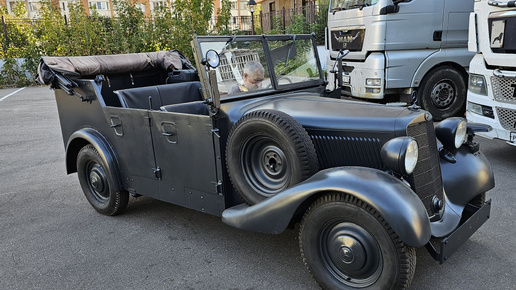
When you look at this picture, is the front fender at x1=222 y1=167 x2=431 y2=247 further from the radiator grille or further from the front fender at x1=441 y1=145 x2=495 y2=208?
the front fender at x1=441 y1=145 x2=495 y2=208

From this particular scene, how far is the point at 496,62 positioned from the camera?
531 cm

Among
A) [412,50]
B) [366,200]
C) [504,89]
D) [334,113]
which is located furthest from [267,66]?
[412,50]

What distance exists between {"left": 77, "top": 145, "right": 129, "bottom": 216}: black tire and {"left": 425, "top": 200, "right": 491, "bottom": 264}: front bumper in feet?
9.72

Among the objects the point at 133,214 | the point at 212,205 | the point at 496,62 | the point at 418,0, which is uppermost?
the point at 418,0

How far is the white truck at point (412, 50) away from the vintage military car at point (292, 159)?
11.6 ft

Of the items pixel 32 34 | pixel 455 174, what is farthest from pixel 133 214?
pixel 32 34

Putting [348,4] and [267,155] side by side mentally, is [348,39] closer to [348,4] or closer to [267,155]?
[348,4]

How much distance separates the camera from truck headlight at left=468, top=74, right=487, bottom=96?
5543mm

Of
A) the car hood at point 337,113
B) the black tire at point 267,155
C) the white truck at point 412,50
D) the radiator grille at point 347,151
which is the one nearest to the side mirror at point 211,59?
the car hood at point 337,113

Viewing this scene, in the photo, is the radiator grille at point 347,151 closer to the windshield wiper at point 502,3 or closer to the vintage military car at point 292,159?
the vintage military car at point 292,159

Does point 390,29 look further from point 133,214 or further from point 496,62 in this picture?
point 133,214

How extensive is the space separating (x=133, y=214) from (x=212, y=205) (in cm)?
136

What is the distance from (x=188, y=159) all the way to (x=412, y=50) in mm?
5446

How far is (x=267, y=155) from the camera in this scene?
3.01m
